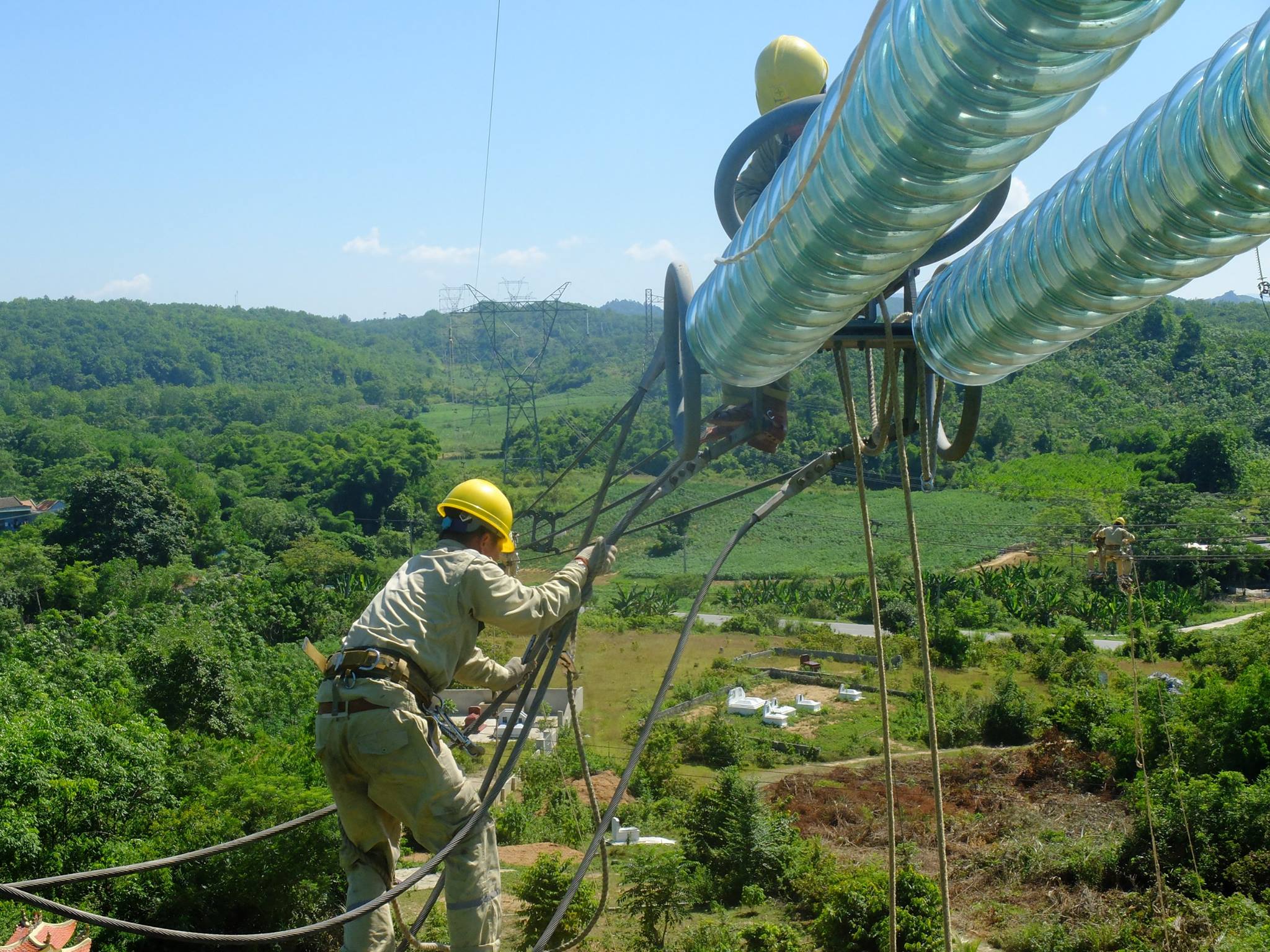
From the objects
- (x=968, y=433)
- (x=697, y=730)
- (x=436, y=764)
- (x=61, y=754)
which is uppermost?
(x=968, y=433)

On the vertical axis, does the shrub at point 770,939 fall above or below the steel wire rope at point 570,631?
below

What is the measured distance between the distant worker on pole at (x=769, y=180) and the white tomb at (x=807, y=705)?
2098cm

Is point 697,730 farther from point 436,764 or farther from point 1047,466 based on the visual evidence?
point 1047,466

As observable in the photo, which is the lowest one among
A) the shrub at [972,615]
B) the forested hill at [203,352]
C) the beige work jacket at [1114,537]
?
the shrub at [972,615]

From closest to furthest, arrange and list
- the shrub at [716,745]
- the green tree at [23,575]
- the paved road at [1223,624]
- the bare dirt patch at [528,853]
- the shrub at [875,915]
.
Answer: the shrub at [875,915] < the bare dirt patch at [528,853] < the shrub at [716,745] < the paved road at [1223,624] < the green tree at [23,575]

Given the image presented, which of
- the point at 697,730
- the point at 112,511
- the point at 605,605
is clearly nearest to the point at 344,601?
the point at 605,605

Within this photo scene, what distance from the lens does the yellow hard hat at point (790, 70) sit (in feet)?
16.3

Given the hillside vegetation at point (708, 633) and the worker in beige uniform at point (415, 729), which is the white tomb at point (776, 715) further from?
the worker in beige uniform at point (415, 729)

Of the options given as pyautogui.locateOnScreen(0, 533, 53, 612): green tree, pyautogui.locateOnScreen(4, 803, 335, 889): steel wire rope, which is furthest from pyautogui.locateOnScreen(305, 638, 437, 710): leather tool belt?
pyautogui.locateOnScreen(0, 533, 53, 612): green tree

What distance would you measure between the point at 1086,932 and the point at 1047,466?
4063 centimetres

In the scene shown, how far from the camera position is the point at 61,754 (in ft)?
41.0

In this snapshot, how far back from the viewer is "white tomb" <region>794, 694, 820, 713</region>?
82.4 ft

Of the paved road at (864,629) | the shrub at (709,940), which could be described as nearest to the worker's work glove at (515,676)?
the shrub at (709,940)

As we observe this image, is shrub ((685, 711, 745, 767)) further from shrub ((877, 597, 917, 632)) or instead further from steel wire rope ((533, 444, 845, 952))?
steel wire rope ((533, 444, 845, 952))
